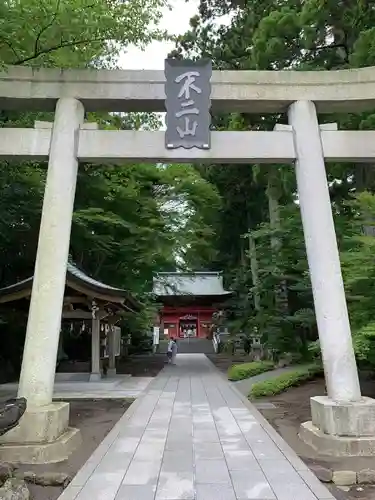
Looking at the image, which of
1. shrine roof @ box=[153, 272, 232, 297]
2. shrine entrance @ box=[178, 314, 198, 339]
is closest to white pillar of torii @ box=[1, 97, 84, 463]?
shrine roof @ box=[153, 272, 232, 297]

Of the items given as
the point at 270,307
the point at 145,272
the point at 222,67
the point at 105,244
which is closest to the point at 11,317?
the point at 105,244

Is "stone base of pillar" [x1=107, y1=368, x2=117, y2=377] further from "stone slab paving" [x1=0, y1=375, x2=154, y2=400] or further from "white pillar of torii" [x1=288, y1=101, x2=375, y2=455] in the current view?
"white pillar of torii" [x1=288, y1=101, x2=375, y2=455]

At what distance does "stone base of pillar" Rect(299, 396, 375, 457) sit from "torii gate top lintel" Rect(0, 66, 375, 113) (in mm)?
4707

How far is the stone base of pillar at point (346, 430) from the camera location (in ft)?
19.5

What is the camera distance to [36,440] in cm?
599

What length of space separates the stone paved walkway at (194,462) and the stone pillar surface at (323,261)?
127 cm

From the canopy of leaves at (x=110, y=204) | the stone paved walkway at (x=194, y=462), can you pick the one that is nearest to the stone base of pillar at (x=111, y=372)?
the canopy of leaves at (x=110, y=204)

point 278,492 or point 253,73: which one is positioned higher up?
point 253,73

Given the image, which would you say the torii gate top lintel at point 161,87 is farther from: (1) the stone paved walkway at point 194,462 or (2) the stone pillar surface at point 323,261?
(1) the stone paved walkway at point 194,462

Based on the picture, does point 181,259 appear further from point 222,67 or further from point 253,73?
point 253,73

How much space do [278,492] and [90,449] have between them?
126 inches

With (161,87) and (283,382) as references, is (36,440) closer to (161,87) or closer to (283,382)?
(161,87)

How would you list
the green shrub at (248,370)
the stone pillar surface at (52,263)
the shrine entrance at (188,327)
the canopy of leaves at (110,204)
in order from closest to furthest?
the stone pillar surface at (52,263) → the canopy of leaves at (110,204) → the green shrub at (248,370) → the shrine entrance at (188,327)

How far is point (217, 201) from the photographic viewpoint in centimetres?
2070
